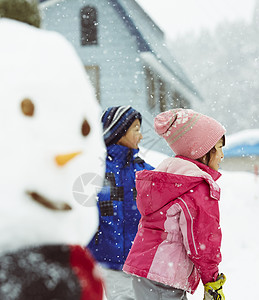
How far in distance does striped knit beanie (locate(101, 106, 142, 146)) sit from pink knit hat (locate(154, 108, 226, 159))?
40 cm

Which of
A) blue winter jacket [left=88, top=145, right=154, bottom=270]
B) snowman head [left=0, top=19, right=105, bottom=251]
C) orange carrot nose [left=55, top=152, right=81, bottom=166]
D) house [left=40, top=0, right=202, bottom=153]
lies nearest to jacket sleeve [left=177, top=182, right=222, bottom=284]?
blue winter jacket [left=88, top=145, right=154, bottom=270]

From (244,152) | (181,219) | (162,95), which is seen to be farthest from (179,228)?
(244,152)

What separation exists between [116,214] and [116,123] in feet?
1.84

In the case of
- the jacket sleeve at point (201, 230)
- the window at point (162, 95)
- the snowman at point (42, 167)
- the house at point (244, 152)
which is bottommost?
the house at point (244, 152)

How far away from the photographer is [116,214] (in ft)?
8.04

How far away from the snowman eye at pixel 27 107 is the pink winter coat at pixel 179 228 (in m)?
1.21

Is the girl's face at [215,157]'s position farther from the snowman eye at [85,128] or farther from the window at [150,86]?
the window at [150,86]

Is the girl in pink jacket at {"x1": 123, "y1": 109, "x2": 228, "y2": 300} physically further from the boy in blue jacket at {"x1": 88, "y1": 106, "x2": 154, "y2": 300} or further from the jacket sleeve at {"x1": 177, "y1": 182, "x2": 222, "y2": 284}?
the boy in blue jacket at {"x1": 88, "y1": 106, "x2": 154, "y2": 300}

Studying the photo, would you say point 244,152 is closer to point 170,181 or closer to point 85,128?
point 170,181

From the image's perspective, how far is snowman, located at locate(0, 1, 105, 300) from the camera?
0.78 m

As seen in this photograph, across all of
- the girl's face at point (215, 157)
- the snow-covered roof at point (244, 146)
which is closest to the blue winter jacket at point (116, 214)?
the girl's face at point (215, 157)

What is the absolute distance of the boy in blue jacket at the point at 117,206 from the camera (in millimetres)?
2449

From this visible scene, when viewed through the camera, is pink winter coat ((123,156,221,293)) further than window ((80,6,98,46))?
No

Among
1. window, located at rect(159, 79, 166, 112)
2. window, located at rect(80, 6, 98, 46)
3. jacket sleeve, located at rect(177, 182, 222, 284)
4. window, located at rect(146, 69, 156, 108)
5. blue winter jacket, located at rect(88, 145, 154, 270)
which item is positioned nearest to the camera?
jacket sleeve, located at rect(177, 182, 222, 284)
